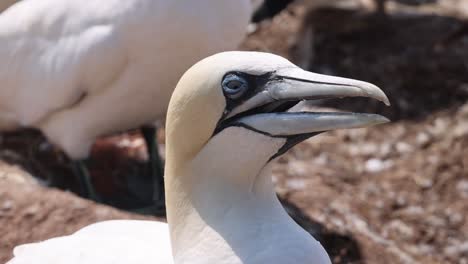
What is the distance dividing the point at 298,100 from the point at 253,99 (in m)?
0.11

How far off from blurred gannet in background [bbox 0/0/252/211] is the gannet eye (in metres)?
1.55

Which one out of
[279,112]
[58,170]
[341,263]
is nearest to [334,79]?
[279,112]

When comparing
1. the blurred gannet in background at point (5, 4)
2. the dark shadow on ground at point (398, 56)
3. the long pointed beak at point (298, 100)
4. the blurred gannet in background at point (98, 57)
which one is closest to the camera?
the long pointed beak at point (298, 100)

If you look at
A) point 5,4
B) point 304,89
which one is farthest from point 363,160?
point 304,89

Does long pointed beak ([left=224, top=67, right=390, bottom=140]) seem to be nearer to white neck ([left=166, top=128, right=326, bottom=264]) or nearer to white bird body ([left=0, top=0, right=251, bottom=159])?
white neck ([left=166, top=128, right=326, bottom=264])

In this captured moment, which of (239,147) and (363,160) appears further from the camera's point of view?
(363,160)

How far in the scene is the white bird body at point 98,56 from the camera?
3969mm

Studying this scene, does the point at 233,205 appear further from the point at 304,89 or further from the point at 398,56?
the point at 398,56

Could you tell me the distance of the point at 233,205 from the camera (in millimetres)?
2496

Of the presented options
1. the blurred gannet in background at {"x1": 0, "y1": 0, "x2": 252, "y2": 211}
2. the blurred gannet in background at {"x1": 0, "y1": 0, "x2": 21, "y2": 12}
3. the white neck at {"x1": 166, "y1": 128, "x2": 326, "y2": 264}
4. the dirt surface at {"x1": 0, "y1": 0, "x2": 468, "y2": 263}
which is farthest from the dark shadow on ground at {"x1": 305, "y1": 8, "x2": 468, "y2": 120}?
the white neck at {"x1": 166, "y1": 128, "x2": 326, "y2": 264}

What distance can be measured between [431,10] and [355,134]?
5.89 feet

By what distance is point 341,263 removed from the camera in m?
4.00

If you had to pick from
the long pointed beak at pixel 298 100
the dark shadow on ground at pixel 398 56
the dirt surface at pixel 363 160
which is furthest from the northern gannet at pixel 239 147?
the dark shadow on ground at pixel 398 56

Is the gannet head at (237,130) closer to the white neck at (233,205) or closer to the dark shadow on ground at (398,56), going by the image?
the white neck at (233,205)
